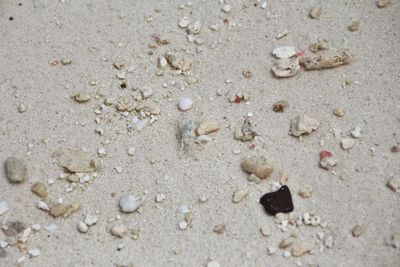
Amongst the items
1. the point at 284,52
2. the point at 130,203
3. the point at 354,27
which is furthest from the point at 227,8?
the point at 130,203

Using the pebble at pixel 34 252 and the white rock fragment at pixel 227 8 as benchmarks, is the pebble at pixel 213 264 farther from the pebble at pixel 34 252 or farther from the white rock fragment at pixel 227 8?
the white rock fragment at pixel 227 8

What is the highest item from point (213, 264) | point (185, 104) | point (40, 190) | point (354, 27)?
point (354, 27)

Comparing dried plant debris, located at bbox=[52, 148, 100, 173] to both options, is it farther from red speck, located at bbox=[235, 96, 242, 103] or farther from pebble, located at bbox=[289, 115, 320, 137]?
pebble, located at bbox=[289, 115, 320, 137]

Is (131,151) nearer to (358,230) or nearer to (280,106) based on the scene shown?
(280,106)

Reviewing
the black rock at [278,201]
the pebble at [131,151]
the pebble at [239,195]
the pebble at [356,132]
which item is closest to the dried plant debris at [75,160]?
the pebble at [131,151]

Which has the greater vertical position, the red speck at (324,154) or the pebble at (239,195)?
the red speck at (324,154)
